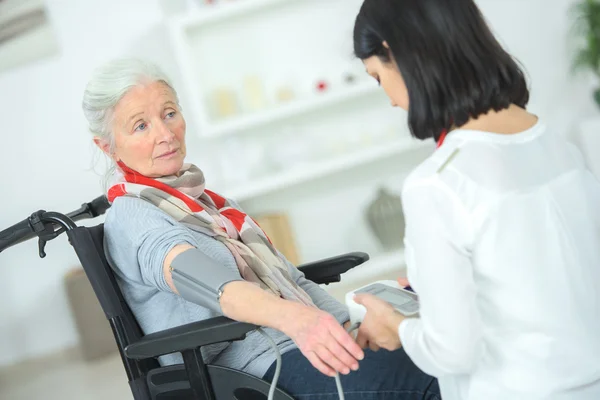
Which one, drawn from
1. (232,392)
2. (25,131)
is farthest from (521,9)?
(232,392)

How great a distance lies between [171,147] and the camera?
5.76 ft

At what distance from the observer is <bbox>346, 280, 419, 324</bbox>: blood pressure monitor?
4.11ft

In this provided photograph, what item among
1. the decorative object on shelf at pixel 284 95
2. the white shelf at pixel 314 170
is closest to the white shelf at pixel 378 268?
the white shelf at pixel 314 170

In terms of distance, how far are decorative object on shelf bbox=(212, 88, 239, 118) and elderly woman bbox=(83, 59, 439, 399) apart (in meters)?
2.43

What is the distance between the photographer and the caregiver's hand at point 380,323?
1230mm

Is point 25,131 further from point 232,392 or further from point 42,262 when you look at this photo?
point 232,392

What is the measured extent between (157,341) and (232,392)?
174mm

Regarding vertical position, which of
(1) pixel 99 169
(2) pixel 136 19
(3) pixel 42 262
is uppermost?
(2) pixel 136 19

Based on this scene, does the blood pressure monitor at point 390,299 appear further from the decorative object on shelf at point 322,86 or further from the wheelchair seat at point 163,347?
the decorative object on shelf at point 322,86

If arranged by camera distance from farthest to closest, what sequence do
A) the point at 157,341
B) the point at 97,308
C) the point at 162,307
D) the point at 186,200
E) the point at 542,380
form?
the point at 97,308
the point at 186,200
the point at 162,307
the point at 157,341
the point at 542,380

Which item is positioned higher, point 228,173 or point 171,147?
point 171,147

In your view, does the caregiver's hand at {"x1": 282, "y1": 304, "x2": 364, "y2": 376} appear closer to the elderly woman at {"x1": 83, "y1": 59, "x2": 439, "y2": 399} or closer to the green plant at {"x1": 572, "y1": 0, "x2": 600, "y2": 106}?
the elderly woman at {"x1": 83, "y1": 59, "x2": 439, "y2": 399}

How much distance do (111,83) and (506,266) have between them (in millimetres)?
989

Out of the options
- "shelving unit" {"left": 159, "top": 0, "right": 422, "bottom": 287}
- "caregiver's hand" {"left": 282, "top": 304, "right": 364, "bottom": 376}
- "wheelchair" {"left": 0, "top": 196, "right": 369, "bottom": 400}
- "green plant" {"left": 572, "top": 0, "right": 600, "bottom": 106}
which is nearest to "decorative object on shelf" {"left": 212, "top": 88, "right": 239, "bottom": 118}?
"shelving unit" {"left": 159, "top": 0, "right": 422, "bottom": 287}
